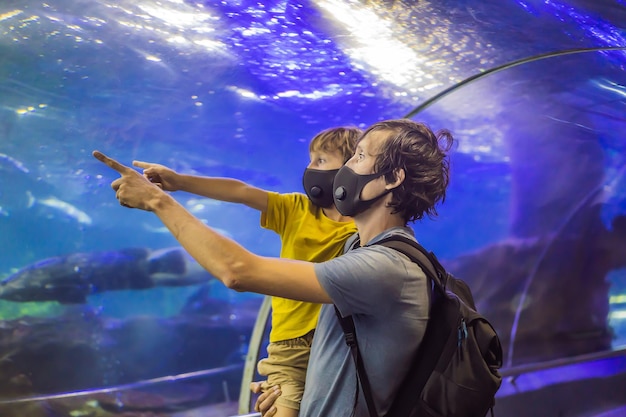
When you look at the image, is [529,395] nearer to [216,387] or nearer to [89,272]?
[216,387]

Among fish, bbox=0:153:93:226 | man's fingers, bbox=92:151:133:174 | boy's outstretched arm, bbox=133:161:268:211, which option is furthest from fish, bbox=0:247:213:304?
man's fingers, bbox=92:151:133:174

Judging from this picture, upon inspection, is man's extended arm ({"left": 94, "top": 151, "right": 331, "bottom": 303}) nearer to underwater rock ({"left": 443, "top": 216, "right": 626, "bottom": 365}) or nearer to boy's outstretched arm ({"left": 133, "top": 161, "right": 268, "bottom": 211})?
boy's outstretched arm ({"left": 133, "top": 161, "right": 268, "bottom": 211})

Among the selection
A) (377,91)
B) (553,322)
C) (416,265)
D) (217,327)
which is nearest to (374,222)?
(416,265)

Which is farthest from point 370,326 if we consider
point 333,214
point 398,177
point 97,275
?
point 97,275

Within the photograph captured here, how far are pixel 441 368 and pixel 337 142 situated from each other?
1.15 meters

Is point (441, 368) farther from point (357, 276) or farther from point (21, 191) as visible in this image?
point (21, 191)

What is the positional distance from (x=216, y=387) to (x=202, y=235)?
17.4 feet

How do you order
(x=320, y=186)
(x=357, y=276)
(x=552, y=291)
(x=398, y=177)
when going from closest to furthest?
(x=357, y=276), (x=398, y=177), (x=320, y=186), (x=552, y=291)

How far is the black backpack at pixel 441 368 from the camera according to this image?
5.32ft

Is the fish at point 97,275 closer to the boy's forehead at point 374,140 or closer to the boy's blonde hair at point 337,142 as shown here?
the boy's blonde hair at point 337,142

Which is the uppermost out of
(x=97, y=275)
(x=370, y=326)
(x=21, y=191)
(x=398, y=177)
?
(x=398, y=177)

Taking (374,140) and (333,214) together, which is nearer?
(374,140)

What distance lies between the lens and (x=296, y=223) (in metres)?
2.54

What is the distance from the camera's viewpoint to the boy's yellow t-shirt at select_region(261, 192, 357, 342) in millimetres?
2344
